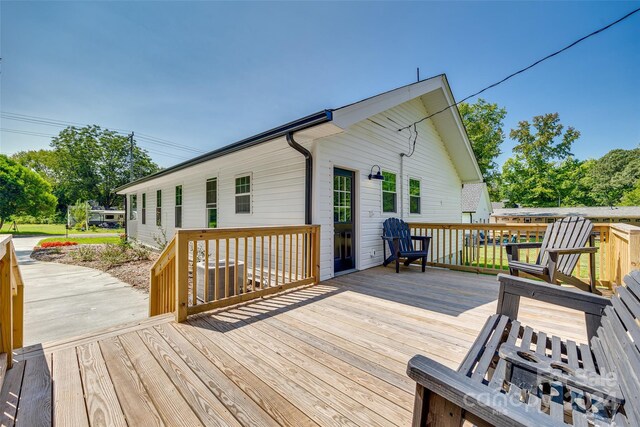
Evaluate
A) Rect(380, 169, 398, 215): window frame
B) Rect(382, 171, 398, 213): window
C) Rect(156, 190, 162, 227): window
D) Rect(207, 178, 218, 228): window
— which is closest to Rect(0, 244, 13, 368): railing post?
Rect(207, 178, 218, 228): window

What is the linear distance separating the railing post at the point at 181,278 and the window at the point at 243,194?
3.34 meters

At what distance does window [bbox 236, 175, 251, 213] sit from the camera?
6180 millimetres

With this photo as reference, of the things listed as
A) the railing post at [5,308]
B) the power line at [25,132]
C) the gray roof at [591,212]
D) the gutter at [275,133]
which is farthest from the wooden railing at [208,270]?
the power line at [25,132]

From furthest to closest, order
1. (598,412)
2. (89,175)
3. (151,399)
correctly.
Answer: (89,175)
(151,399)
(598,412)

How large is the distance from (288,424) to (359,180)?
448 cm

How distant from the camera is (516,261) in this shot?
3.65 metres

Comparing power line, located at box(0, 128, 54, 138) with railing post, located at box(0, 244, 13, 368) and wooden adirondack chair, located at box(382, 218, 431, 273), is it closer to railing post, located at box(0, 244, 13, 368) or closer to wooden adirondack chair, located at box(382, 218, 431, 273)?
railing post, located at box(0, 244, 13, 368)

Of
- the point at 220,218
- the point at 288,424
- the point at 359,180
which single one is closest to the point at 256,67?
the point at 220,218

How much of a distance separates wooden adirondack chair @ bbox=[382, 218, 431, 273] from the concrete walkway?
470cm

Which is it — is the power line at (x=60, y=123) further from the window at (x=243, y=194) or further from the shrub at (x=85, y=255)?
the window at (x=243, y=194)

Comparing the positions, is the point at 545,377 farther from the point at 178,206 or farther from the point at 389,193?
the point at 178,206

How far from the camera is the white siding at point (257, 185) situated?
16.5 feet

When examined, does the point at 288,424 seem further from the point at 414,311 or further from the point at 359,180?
the point at 359,180

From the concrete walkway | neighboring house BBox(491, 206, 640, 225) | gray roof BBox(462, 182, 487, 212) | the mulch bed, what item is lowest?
the concrete walkway
